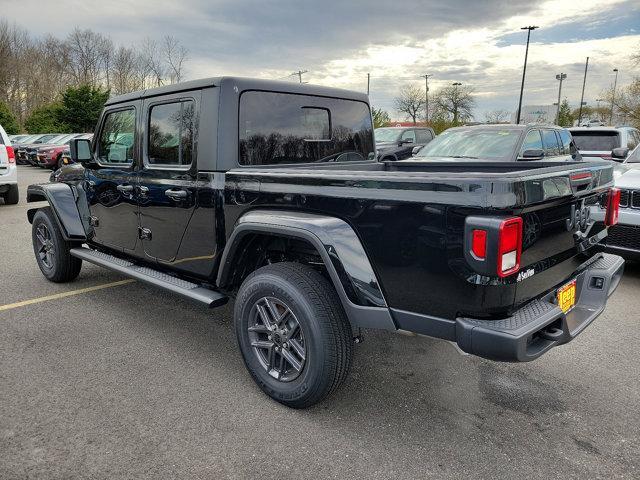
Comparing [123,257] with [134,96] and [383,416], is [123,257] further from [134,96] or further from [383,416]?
[383,416]

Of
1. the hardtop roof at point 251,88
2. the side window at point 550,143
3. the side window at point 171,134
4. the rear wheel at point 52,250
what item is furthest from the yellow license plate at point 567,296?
the side window at point 550,143

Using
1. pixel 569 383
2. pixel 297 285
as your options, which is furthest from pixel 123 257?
pixel 569 383

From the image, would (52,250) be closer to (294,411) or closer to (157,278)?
(157,278)

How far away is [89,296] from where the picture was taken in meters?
4.73

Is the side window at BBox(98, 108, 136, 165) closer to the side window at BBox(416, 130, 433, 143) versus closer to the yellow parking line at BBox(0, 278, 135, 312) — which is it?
the yellow parking line at BBox(0, 278, 135, 312)

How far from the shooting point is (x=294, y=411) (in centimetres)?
281

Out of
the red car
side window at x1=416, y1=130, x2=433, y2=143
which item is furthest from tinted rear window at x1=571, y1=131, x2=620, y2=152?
the red car

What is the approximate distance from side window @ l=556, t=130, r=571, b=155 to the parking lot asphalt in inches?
206

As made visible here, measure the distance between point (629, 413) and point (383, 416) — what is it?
4.66ft

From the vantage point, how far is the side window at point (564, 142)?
8.52 metres

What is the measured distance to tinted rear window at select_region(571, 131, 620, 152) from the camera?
994 centimetres

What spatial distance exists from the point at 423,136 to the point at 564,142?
8332 millimetres

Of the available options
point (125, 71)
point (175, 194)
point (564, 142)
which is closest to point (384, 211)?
point (175, 194)

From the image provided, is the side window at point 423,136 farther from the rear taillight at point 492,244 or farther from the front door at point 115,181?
the rear taillight at point 492,244
